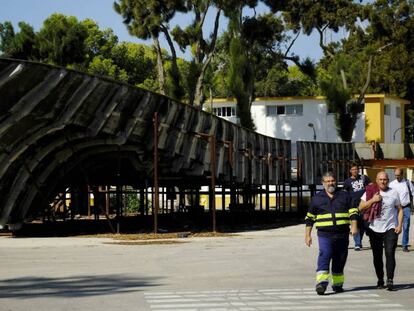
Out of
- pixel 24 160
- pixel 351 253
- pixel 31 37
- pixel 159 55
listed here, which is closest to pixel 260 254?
pixel 351 253

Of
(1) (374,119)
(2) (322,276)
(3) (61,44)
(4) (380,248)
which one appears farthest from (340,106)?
(2) (322,276)

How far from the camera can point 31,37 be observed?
50.7 m

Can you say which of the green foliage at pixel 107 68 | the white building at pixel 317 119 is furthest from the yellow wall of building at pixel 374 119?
the green foliage at pixel 107 68

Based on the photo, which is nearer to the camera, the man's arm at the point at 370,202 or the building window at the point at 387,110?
the man's arm at the point at 370,202

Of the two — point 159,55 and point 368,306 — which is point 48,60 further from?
point 368,306

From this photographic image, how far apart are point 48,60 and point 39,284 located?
1410 inches

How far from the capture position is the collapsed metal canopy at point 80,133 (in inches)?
919

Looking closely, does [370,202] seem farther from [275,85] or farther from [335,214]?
[275,85]

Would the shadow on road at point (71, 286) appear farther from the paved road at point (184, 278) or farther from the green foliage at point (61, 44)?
the green foliage at point (61, 44)

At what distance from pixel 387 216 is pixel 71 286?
479cm

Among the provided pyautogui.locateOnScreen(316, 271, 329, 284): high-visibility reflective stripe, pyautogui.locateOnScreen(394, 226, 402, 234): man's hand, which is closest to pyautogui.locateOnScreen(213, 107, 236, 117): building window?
pyautogui.locateOnScreen(394, 226, 402, 234): man's hand

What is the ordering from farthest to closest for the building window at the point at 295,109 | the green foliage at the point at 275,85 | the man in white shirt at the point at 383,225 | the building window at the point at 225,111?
the green foliage at the point at 275,85 → the building window at the point at 225,111 → the building window at the point at 295,109 → the man in white shirt at the point at 383,225

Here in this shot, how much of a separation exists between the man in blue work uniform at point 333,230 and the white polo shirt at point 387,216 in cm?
88

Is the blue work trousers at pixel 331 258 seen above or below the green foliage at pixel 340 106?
below
